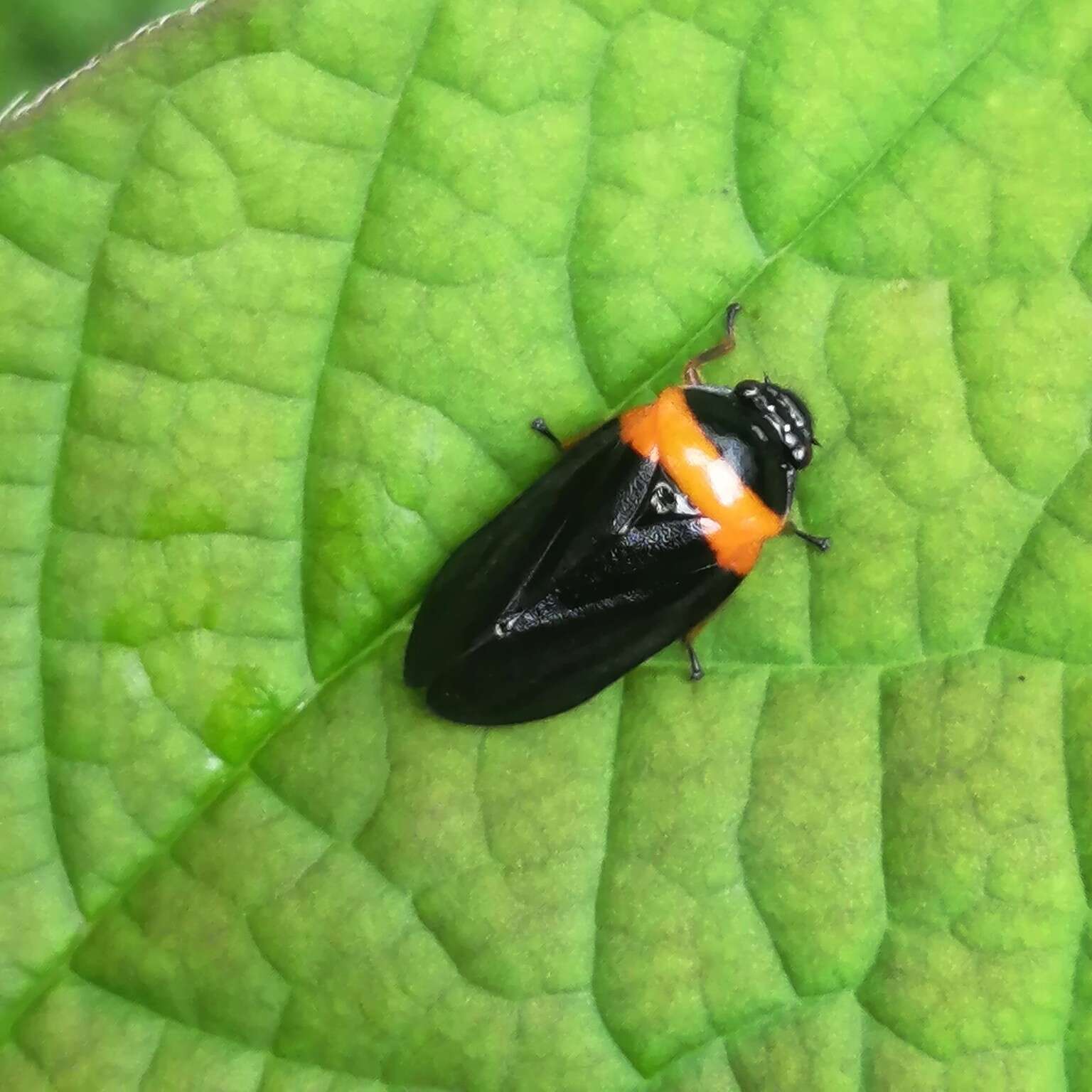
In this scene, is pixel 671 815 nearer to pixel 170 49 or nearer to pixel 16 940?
pixel 16 940

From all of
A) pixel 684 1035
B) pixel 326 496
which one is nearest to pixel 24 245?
pixel 326 496

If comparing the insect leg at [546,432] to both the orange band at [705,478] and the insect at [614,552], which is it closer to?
the insect at [614,552]

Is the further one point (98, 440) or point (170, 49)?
point (98, 440)

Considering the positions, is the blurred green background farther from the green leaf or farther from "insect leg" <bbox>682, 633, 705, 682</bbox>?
"insect leg" <bbox>682, 633, 705, 682</bbox>

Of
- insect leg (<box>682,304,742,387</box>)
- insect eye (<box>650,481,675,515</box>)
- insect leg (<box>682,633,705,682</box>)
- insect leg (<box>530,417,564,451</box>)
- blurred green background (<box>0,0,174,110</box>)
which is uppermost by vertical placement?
blurred green background (<box>0,0,174,110</box>)

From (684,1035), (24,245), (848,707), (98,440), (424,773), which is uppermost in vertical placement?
(24,245)

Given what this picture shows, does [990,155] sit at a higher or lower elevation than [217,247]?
lower

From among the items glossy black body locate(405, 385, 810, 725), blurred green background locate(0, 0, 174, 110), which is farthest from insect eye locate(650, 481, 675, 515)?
blurred green background locate(0, 0, 174, 110)
